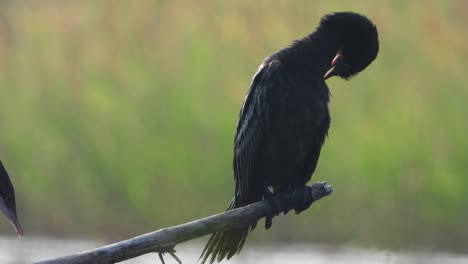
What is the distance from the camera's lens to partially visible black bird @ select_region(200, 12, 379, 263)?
5.43 m

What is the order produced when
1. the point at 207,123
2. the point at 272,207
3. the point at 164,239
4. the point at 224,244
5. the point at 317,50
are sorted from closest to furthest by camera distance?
the point at 164,239
the point at 224,244
the point at 272,207
the point at 317,50
the point at 207,123

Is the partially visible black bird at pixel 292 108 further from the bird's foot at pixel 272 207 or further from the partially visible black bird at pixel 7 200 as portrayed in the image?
the partially visible black bird at pixel 7 200

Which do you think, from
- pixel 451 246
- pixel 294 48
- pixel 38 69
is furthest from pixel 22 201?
pixel 294 48

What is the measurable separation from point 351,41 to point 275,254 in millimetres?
→ 2446

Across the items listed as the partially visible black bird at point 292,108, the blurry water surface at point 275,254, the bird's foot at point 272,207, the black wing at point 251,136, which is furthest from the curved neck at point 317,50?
the blurry water surface at point 275,254

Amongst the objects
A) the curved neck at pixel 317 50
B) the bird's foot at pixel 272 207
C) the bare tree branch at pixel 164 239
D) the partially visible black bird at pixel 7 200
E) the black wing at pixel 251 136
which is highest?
the curved neck at pixel 317 50

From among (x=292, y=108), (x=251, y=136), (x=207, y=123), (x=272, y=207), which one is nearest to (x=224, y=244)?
(x=272, y=207)

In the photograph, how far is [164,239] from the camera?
4.66m

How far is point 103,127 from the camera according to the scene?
8.26 metres

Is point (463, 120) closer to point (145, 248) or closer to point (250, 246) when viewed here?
point (250, 246)

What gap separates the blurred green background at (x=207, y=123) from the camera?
25.6ft

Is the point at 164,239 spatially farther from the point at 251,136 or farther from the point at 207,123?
the point at 207,123

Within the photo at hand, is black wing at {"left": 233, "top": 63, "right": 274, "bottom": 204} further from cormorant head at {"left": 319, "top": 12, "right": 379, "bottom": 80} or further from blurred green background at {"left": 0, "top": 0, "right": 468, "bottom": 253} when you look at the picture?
blurred green background at {"left": 0, "top": 0, "right": 468, "bottom": 253}

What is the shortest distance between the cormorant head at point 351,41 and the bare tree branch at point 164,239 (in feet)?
2.82
